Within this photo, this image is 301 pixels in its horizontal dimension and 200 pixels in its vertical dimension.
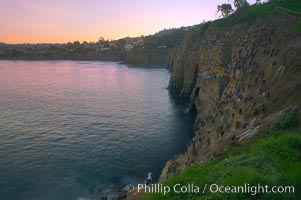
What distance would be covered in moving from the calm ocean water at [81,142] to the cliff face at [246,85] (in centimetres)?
618

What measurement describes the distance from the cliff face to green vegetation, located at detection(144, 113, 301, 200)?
5329mm

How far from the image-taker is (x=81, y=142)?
147ft

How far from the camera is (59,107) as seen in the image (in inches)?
2680

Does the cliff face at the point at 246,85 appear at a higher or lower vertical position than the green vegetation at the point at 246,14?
lower

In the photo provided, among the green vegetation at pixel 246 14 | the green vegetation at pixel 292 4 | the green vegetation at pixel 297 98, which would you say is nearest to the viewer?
the green vegetation at pixel 297 98

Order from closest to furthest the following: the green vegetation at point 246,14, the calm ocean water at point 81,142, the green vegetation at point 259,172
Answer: the green vegetation at point 259,172, the calm ocean water at point 81,142, the green vegetation at point 246,14

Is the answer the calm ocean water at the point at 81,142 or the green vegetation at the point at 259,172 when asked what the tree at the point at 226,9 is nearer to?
the calm ocean water at the point at 81,142

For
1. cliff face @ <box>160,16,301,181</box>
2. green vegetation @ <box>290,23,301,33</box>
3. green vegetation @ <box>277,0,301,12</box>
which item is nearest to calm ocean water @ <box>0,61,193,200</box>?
cliff face @ <box>160,16,301,181</box>

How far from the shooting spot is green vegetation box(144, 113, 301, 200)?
29.5 ft

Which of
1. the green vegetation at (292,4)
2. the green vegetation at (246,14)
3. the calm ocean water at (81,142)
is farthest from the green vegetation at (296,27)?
the calm ocean water at (81,142)

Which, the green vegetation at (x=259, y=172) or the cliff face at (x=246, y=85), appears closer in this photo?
the green vegetation at (x=259, y=172)

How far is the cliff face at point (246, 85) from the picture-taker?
21.3 metres

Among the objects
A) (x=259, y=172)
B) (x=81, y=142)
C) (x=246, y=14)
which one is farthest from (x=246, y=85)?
(x=246, y=14)

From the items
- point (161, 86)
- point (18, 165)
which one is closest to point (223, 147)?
point (18, 165)
